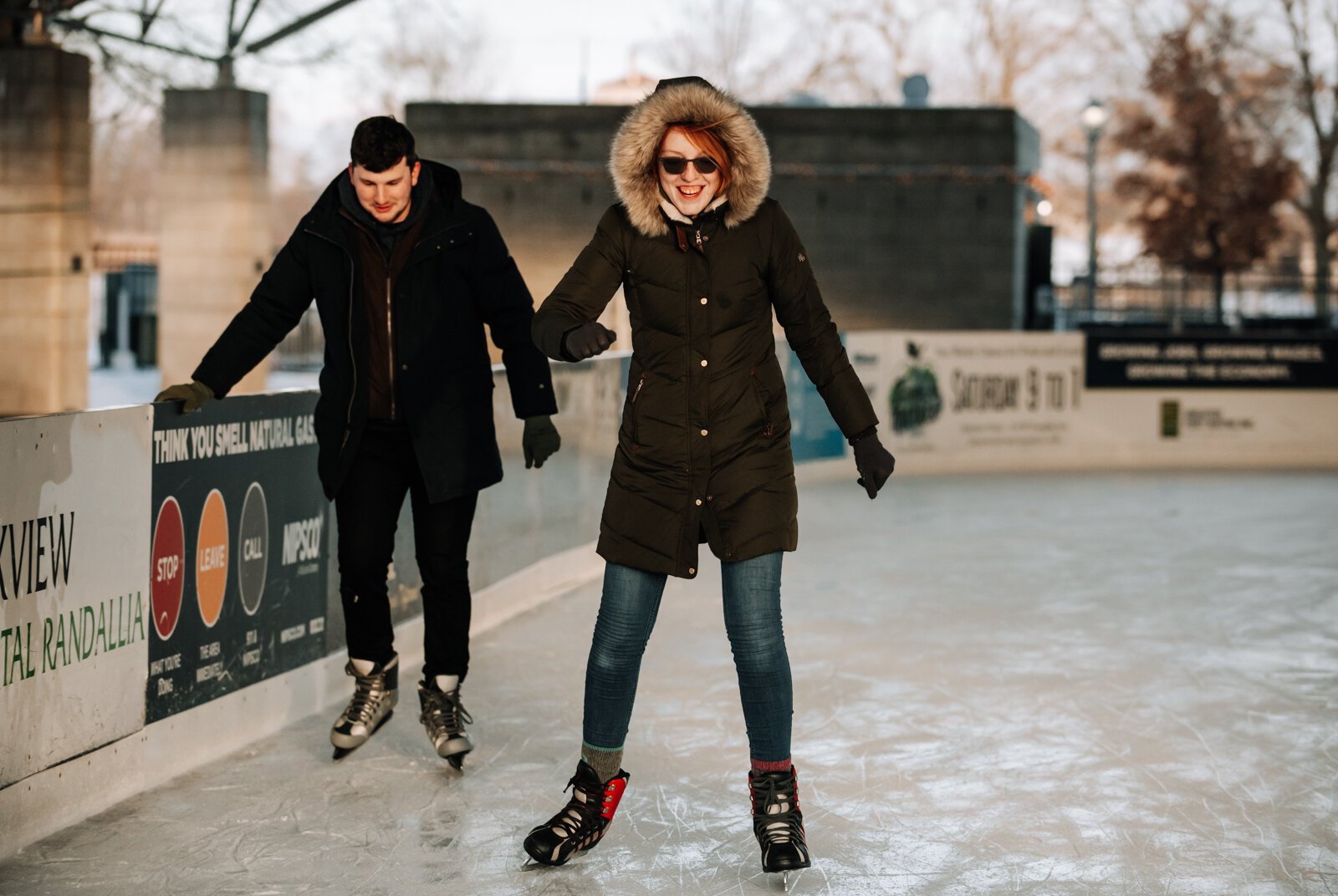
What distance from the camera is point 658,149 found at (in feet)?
12.2

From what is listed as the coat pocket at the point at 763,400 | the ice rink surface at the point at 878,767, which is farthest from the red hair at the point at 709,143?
the ice rink surface at the point at 878,767

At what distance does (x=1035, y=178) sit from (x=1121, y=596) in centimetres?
1489

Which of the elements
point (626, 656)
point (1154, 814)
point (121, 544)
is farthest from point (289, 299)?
point (1154, 814)

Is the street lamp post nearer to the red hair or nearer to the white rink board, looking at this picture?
the white rink board

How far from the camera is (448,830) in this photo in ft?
13.7

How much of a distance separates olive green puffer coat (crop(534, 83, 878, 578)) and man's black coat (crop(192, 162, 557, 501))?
82 centimetres

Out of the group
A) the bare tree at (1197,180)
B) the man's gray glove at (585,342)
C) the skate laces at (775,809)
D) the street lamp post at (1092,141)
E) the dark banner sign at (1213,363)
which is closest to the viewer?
the man's gray glove at (585,342)

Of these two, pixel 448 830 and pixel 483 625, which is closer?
pixel 448 830

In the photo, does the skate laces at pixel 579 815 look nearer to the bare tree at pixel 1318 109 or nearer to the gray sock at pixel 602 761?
the gray sock at pixel 602 761

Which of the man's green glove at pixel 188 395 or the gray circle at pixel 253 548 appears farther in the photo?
the gray circle at pixel 253 548

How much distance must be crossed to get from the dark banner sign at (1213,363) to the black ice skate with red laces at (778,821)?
39.1ft

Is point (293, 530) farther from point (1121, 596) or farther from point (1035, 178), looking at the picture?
point (1035, 178)

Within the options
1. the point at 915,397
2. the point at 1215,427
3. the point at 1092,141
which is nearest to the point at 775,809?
the point at 915,397

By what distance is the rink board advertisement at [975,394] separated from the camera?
14.2 metres
